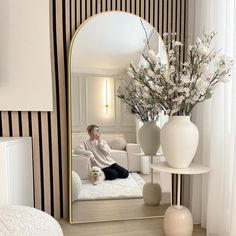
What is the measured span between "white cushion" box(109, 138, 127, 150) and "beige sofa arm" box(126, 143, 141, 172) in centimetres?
4

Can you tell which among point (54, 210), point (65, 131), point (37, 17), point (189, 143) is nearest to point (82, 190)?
point (54, 210)

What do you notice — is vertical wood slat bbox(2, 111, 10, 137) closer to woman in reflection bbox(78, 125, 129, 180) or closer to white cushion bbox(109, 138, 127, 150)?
woman in reflection bbox(78, 125, 129, 180)

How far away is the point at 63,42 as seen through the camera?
186 cm

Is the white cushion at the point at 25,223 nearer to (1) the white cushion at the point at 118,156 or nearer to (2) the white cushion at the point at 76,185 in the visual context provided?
(2) the white cushion at the point at 76,185

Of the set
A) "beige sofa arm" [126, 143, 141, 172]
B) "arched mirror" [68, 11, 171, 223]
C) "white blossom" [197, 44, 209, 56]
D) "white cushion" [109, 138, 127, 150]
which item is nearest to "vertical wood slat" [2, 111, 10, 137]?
"arched mirror" [68, 11, 171, 223]

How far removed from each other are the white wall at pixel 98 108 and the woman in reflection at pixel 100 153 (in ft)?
0.24

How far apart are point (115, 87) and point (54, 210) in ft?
3.61

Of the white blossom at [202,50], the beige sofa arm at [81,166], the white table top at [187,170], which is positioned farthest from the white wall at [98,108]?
the white blossom at [202,50]

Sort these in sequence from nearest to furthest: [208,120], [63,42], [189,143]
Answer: [189,143] < [208,120] < [63,42]

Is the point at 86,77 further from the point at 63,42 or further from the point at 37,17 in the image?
the point at 37,17

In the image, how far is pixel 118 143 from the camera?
1.90 m

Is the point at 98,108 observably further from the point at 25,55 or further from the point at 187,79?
the point at 187,79

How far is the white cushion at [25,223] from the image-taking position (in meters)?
0.97

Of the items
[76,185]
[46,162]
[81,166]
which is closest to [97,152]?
[81,166]
